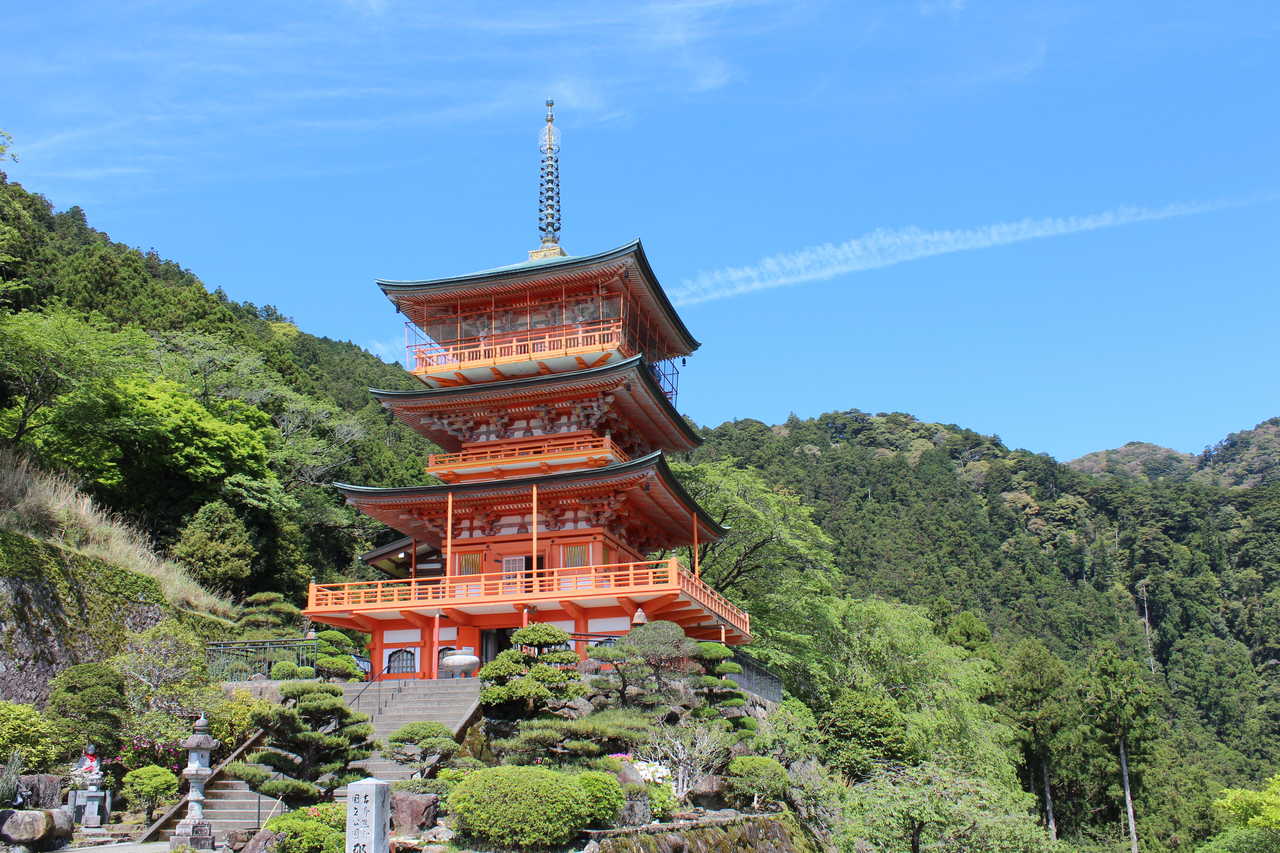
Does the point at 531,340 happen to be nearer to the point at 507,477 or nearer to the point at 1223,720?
the point at 507,477

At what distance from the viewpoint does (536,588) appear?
Result: 26156 mm

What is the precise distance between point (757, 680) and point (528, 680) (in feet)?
30.4

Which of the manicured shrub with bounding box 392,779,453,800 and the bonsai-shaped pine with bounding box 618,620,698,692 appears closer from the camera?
the manicured shrub with bounding box 392,779,453,800

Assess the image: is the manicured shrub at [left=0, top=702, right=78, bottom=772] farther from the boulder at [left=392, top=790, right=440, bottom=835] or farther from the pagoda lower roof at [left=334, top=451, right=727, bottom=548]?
the pagoda lower roof at [left=334, top=451, right=727, bottom=548]

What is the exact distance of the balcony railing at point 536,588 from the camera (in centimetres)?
2544

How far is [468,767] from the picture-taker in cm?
1880

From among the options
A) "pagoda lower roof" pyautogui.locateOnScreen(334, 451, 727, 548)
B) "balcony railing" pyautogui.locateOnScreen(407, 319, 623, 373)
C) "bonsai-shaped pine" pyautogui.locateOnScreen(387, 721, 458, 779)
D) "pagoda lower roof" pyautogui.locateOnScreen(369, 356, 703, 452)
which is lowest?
"bonsai-shaped pine" pyautogui.locateOnScreen(387, 721, 458, 779)

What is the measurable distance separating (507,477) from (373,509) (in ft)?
11.8

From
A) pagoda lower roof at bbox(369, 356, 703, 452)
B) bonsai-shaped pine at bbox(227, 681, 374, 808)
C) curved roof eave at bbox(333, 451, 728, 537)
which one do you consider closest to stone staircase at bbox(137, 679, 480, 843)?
bonsai-shaped pine at bbox(227, 681, 374, 808)

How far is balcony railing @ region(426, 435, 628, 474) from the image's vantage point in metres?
29.8

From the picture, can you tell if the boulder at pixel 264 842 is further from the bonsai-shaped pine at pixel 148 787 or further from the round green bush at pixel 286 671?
the round green bush at pixel 286 671

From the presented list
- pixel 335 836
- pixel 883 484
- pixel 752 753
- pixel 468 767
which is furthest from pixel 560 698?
pixel 883 484

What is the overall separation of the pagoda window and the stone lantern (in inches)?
446

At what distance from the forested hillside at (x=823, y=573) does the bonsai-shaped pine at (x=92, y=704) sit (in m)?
5.43
